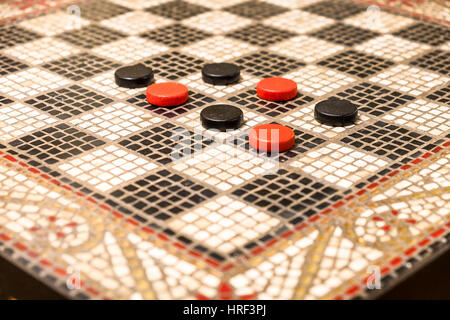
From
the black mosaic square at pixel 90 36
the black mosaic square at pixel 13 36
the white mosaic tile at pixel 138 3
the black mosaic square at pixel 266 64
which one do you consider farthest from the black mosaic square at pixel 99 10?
the black mosaic square at pixel 266 64

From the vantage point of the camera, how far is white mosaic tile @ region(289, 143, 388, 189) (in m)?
1.39

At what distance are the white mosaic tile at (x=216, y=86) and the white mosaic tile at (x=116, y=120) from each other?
0.20 meters

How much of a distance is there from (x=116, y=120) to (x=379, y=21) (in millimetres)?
1118

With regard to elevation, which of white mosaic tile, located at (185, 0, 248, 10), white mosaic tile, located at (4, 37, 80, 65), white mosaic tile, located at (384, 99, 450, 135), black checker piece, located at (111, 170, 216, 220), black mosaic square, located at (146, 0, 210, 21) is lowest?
white mosaic tile, located at (4, 37, 80, 65)

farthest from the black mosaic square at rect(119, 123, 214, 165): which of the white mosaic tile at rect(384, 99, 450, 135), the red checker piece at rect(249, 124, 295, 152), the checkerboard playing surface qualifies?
the white mosaic tile at rect(384, 99, 450, 135)

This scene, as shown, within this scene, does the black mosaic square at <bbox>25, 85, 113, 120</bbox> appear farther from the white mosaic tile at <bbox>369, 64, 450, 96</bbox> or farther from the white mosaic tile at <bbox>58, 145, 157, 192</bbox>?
the white mosaic tile at <bbox>369, 64, 450, 96</bbox>

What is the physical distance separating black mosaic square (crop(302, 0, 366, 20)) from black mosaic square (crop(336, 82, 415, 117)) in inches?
25.4

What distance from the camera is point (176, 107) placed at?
1.70 meters

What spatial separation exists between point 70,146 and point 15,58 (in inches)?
25.1

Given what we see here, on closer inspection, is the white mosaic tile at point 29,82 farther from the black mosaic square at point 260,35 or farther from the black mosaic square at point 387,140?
the black mosaic square at point 387,140

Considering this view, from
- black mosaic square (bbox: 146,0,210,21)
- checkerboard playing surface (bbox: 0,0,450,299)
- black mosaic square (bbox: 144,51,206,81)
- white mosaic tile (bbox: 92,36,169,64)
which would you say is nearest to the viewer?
checkerboard playing surface (bbox: 0,0,450,299)

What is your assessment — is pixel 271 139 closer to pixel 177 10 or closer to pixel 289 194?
pixel 289 194

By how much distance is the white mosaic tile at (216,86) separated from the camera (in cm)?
179
